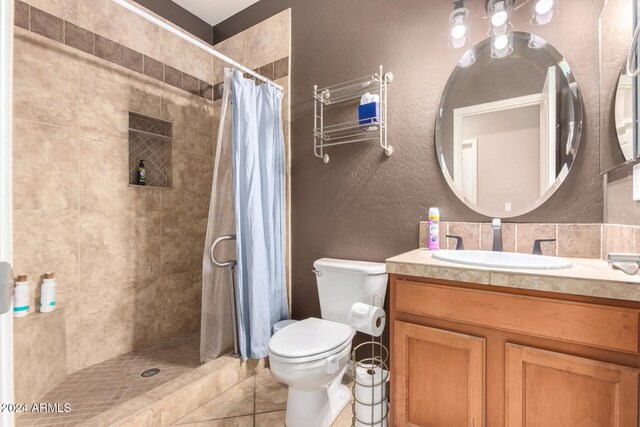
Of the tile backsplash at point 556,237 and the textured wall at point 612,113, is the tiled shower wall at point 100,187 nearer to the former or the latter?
the tile backsplash at point 556,237

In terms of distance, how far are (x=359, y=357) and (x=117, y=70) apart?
2542 millimetres

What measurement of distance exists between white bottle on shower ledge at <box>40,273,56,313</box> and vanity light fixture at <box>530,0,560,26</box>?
2.91 meters

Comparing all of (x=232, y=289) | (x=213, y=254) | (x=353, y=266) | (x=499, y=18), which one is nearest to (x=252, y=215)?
(x=213, y=254)

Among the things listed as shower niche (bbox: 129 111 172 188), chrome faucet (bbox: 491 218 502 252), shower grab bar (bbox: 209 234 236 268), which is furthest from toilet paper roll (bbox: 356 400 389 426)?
shower niche (bbox: 129 111 172 188)

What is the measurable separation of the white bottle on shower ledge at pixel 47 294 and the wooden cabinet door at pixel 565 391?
230 centimetres

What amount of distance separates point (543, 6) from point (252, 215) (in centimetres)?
180

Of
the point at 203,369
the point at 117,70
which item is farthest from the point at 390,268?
the point at 117,70

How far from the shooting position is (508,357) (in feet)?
3.35

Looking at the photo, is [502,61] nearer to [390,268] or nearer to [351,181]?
[351,181]

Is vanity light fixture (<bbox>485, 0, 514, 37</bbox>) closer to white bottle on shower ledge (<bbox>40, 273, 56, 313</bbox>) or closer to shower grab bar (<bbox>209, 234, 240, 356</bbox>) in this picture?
shower grab bar (<bbox>209, 234, 240, 356</bbox>)

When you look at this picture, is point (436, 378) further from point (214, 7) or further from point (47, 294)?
point (214, 7)

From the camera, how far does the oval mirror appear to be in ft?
4.49

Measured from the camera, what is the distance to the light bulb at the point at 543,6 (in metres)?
1.34

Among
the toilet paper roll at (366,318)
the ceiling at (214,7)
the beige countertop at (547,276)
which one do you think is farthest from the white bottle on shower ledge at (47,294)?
the ceiling at (214,7)
